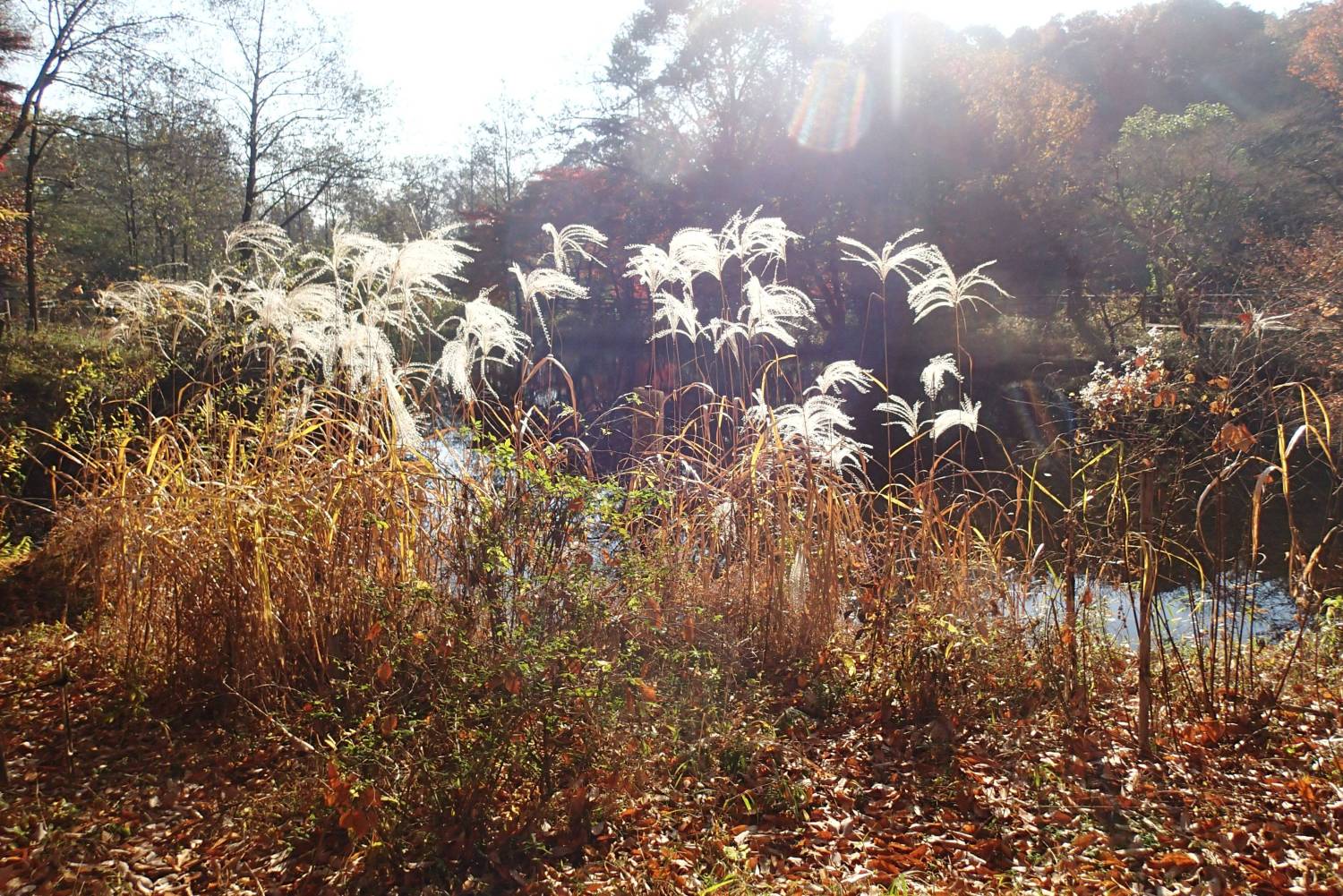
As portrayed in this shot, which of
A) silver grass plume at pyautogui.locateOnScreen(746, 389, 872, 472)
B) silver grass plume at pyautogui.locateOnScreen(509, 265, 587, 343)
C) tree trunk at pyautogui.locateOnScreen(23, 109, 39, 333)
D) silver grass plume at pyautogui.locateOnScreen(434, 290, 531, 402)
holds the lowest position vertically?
silver grass plume at pyautogui.locateOnScreen(746, 389, 872, 472)

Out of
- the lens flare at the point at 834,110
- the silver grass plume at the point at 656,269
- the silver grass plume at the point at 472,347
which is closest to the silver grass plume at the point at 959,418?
the silver grass plume at the point at 656,269

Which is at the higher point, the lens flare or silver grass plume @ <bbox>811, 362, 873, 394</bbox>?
the lens flare

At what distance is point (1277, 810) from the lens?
250 cm

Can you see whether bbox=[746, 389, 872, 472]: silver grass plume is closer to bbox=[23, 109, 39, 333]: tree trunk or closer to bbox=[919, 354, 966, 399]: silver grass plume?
bbox=[919, 354, 966, 399]: silver grass plume

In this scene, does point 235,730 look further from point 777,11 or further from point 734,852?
point 777,11

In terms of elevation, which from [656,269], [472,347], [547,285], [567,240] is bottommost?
[472,347]

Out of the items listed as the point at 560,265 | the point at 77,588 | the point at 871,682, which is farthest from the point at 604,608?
the point at 77,588

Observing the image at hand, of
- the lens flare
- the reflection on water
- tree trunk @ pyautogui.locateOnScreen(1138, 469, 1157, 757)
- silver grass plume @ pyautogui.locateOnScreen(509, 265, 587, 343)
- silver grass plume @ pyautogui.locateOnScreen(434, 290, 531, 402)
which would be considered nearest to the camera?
tree trunk @ pyautogui.locateOnScreen(1138, 469, 1157, 757)

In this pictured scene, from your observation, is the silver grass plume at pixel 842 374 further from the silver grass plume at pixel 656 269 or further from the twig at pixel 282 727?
the twig at pixel 282 727

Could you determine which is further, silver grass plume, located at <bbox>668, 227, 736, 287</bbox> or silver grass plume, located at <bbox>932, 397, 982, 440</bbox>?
silver grass plume, located at <bbox>668, 227, 736, 287</bbox>

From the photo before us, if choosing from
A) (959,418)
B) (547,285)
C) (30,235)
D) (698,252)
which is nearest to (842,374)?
(959,418)

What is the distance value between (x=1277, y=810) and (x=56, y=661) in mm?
4715

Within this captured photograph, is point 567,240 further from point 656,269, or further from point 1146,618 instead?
point 1146,618

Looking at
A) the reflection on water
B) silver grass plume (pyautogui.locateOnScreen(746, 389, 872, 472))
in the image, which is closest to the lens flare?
the reflection on water
